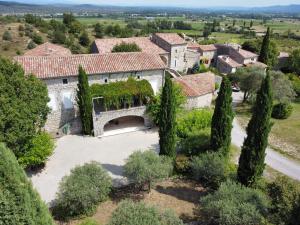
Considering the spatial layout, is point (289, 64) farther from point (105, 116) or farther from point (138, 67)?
point (105, 116)

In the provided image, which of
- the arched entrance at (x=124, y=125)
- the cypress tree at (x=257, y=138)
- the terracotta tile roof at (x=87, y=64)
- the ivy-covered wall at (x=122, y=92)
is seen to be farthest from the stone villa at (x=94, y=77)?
the cypress tree at (x=257, y=138)

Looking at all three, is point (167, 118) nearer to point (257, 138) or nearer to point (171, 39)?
point (257, 138)

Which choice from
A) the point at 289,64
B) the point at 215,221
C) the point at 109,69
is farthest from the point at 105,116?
the point at 289,64

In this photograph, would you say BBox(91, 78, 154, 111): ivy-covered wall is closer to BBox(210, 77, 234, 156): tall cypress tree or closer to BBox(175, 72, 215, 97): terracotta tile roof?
BBox(175, 72, 215, 97): terracotta tile roof

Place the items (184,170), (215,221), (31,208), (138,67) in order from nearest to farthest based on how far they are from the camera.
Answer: (31,208) → (215,221) → (184,170) → (138,67)

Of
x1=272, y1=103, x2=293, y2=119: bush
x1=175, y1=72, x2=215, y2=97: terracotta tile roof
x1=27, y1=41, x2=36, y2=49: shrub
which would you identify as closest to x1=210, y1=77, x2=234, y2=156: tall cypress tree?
x1=175, y1=72, x2=215, y2=97: terracotta tile roof

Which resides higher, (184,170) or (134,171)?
(134,171)

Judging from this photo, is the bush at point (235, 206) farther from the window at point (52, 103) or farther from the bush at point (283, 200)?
the window at point (52, 103)
